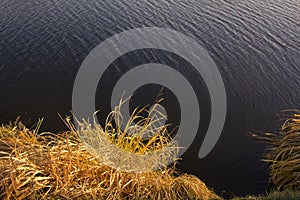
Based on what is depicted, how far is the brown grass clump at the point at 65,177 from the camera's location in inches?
224

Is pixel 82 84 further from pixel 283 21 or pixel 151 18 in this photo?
pixel 283 21

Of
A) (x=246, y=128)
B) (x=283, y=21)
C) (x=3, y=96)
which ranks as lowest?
(x=3, y=96)

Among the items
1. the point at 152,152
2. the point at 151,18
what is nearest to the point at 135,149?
the point at 152,152

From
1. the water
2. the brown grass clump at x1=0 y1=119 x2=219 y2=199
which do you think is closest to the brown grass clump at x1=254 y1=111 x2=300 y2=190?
the water

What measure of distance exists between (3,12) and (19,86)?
549 centimetres

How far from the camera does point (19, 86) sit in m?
13.3

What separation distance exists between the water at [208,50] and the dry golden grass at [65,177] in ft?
13.7

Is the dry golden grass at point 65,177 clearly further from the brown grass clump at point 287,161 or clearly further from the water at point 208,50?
the water at point 208,50

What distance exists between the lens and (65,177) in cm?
596

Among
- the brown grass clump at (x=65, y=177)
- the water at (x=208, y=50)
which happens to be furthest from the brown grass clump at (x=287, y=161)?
the brown grass clump at (x=65, y=177)

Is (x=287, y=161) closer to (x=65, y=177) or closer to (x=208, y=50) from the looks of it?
(x=65, y=177)

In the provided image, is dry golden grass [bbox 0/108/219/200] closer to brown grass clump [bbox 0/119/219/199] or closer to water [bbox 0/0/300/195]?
brown grass clump [bbox 0/119/219/199]

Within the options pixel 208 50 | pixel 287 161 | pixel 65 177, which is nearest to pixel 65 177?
pixel 65 177

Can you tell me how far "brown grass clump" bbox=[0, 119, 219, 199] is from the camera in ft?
Answer: 18.7
